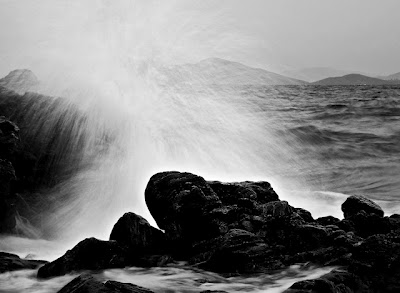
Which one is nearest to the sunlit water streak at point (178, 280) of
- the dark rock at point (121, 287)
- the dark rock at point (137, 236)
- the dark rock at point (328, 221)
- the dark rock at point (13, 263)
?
the dark rock at point (13, 263)

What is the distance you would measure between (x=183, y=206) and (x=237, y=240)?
4.11 ft

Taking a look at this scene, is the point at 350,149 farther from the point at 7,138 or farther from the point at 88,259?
the point at 88,259

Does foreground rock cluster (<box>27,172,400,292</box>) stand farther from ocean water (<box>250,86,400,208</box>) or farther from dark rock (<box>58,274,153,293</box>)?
ocean water (<box>250,86,400,208</box>)

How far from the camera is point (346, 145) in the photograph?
21.8 m

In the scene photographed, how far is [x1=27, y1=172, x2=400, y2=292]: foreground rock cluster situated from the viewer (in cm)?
579

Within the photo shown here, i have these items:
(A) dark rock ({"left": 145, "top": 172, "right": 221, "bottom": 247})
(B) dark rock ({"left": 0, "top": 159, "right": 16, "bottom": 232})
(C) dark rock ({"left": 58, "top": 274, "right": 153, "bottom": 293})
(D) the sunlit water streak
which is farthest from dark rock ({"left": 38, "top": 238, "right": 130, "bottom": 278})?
(B) dark rock ({"left": 0, "top": 159, "right": 16, "bottom": 232})

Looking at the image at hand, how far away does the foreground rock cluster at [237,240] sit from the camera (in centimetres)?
579

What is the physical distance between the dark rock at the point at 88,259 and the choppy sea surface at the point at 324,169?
183 millimetres

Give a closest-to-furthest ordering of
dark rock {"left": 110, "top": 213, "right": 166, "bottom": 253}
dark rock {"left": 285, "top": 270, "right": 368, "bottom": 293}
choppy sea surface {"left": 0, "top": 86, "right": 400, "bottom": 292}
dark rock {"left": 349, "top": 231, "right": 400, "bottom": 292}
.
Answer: dark rock {"left": 285, "top": 270, "right": 368, "bottom": 293}
dark rock {"left": 349, "top": 231, "right": 400, "bottom": 292}
choppy sea surface {"left": 0, "top": 86, "right": 400, "bottom": 292}
dark rock {"left": 110, "top": 213, "right": 166, "bottom": 253}

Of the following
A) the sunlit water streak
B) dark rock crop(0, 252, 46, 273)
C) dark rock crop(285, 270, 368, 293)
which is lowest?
dark rock crop(285, 270, 368, 293)

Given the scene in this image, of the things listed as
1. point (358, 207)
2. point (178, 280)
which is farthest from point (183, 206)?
point (358, 207)

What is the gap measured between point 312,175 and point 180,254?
1055 centimetres

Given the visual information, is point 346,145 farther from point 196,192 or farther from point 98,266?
point 98,266

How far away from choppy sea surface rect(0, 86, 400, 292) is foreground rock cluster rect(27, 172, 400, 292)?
0.94 feet
